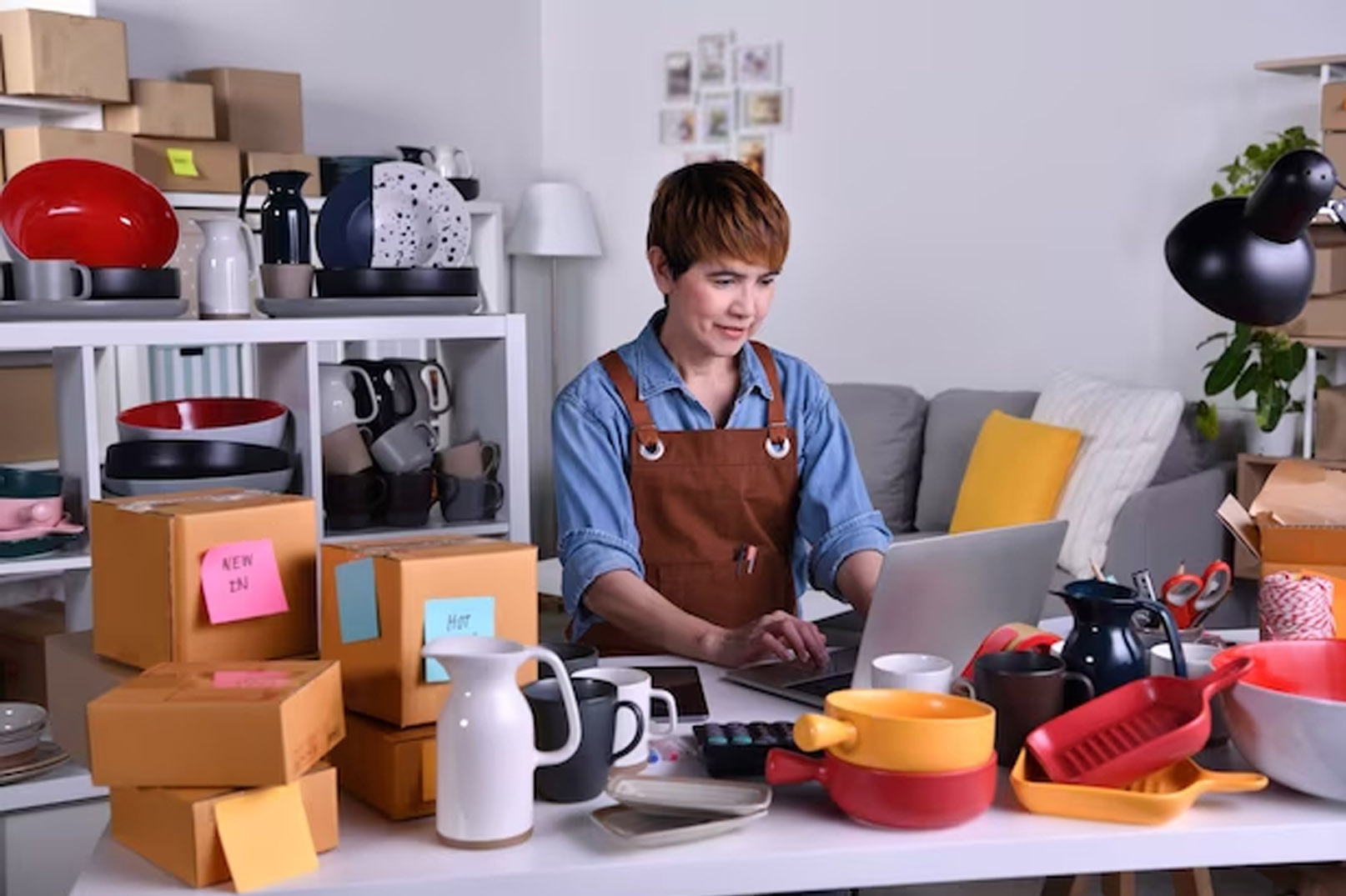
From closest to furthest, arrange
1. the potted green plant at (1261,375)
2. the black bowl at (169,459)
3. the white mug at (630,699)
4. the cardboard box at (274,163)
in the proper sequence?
the white mug at (630,699) → the black bowl at (169,459) → the potted green plant at (1261,375) → the cardboard box at (274,163)

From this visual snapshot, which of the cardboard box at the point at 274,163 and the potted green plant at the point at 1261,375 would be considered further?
the cardboard box at the point at 274,163

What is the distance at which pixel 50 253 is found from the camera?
7.70 ft

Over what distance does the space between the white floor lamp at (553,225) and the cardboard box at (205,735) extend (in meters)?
4.39

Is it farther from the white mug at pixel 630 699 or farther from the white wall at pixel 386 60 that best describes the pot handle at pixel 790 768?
the white wall at pixel 386 60

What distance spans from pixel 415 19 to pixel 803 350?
1918mm

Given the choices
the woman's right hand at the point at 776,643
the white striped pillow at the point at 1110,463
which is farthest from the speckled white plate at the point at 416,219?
the white striped pillow at the point at 1110,463

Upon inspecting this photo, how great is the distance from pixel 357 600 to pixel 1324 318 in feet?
10.5

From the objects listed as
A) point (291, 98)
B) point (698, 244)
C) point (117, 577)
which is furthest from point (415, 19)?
point (117, 577)

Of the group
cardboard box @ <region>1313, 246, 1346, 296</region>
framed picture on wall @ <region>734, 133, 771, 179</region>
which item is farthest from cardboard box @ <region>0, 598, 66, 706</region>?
framed picture on wall @ <region>734, 133, 771, 179</region>

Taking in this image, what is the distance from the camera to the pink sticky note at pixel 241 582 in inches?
59.7

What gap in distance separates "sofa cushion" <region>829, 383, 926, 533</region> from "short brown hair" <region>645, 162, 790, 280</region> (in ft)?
8.58

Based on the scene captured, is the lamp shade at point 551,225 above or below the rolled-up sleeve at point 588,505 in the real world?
above

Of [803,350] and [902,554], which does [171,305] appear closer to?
[902,554]

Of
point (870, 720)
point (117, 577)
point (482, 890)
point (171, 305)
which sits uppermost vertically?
point (171, 305)
